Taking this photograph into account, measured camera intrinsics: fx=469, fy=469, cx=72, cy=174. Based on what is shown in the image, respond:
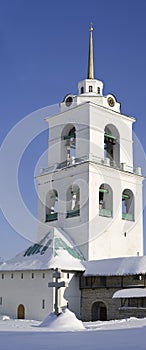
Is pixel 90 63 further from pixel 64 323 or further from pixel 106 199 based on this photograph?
pixel 64 323

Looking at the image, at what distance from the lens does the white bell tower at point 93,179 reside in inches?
976

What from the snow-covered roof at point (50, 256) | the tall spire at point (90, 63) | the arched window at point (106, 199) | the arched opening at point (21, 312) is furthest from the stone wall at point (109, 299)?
the tall spire at point (90, 63)

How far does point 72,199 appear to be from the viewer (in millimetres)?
26625

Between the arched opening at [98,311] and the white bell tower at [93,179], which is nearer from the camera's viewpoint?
the arched opening at [98,311]

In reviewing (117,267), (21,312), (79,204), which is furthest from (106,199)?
(21,312)

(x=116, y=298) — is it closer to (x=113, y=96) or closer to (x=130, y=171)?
(x=130, y=171)

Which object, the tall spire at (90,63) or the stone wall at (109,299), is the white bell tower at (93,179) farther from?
the stone wall at (109,299)

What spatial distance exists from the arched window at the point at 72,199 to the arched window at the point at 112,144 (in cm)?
280

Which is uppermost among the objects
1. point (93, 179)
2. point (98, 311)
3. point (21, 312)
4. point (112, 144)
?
point (112, 144)

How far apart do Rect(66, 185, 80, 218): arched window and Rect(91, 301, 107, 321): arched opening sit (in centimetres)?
526

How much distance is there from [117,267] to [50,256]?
11.0 feet

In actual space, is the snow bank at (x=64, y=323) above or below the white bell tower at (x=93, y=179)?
below

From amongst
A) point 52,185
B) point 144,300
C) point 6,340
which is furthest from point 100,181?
point 6,340

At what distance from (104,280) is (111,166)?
6971 mm
